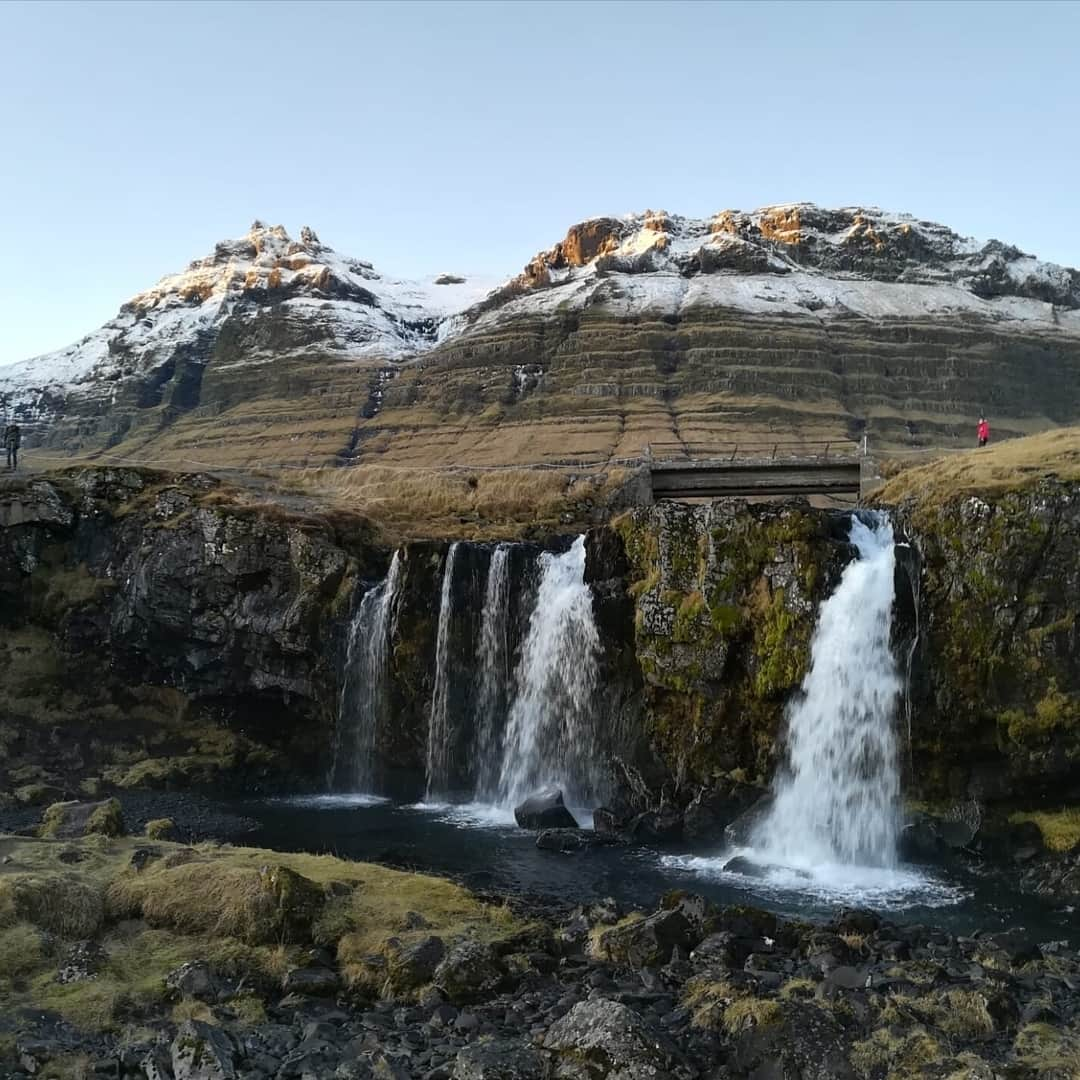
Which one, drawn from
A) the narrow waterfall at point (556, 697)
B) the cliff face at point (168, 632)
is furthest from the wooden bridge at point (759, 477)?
the cliff face at point (168, 632)

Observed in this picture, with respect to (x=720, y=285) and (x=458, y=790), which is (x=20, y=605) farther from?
(x=720, y=285)

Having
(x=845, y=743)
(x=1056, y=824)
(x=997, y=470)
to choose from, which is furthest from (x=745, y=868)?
(x=997, y=470)

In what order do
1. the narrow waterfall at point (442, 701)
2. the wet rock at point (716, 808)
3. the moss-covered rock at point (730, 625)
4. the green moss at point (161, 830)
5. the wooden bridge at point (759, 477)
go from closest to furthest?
1. the green moss at point (161, 830)
2. the wet rock at point (716, 808)
3. the moss-covered rock at point (730, 625)
4. the narrow waterfall at point (442, 701)
5. the wooden bridge at point (759, 477)

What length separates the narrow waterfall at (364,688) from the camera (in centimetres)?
3878

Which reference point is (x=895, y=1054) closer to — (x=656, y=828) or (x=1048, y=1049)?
(x=1048, y=1049)

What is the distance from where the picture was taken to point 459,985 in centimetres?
1512

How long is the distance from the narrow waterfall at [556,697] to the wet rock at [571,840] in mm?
5353

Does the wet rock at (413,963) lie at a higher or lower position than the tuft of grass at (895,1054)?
lower

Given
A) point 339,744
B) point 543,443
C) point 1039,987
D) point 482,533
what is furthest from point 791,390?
point 1039,987

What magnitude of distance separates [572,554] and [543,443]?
8837 centimetres

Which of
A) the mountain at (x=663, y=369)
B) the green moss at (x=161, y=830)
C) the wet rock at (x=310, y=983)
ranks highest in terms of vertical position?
the mountain at (x=663, y=369)

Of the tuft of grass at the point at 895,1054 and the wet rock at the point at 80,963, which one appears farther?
the wet rock at the point at 80,963

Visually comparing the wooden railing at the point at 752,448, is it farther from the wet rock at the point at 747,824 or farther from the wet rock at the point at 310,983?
the wet rock at the point at 310,983

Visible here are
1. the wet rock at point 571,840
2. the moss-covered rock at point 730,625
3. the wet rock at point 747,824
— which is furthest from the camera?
the moss-covered rock at point 730,625
